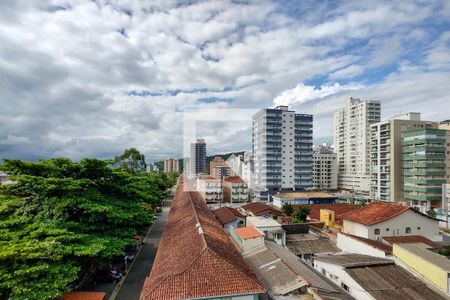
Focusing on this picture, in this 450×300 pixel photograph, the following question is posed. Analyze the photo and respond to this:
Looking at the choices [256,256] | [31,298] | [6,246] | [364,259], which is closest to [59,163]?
[6,246]

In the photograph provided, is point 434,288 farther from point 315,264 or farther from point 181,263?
point 181,263

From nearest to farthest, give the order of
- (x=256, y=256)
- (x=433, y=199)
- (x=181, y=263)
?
(x=181, y=263)
(x=256, y=256)
(x=433, y=199)

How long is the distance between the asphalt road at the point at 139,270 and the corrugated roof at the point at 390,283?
11.8 metres

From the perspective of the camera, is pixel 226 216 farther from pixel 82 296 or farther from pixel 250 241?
pixel 82 296

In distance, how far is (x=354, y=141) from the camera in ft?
251

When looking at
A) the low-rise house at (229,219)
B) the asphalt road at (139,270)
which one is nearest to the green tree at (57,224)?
the asphalt road at (139,270)

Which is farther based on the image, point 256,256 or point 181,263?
point 256,256

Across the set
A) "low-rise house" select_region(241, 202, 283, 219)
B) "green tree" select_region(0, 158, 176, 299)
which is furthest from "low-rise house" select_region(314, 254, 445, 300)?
"low-rise house" select_region(241, 202, 283, 219)

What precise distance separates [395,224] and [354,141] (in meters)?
59.4

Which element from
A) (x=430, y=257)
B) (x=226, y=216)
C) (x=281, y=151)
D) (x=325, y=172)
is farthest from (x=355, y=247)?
(x=325, y=172)

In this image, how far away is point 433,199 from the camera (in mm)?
44844

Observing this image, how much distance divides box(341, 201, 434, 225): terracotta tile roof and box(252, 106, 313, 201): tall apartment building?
109 feet

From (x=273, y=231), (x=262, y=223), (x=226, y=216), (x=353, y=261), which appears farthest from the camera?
(x=226, y=216)

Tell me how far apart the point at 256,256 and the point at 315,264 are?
12.6 feet
